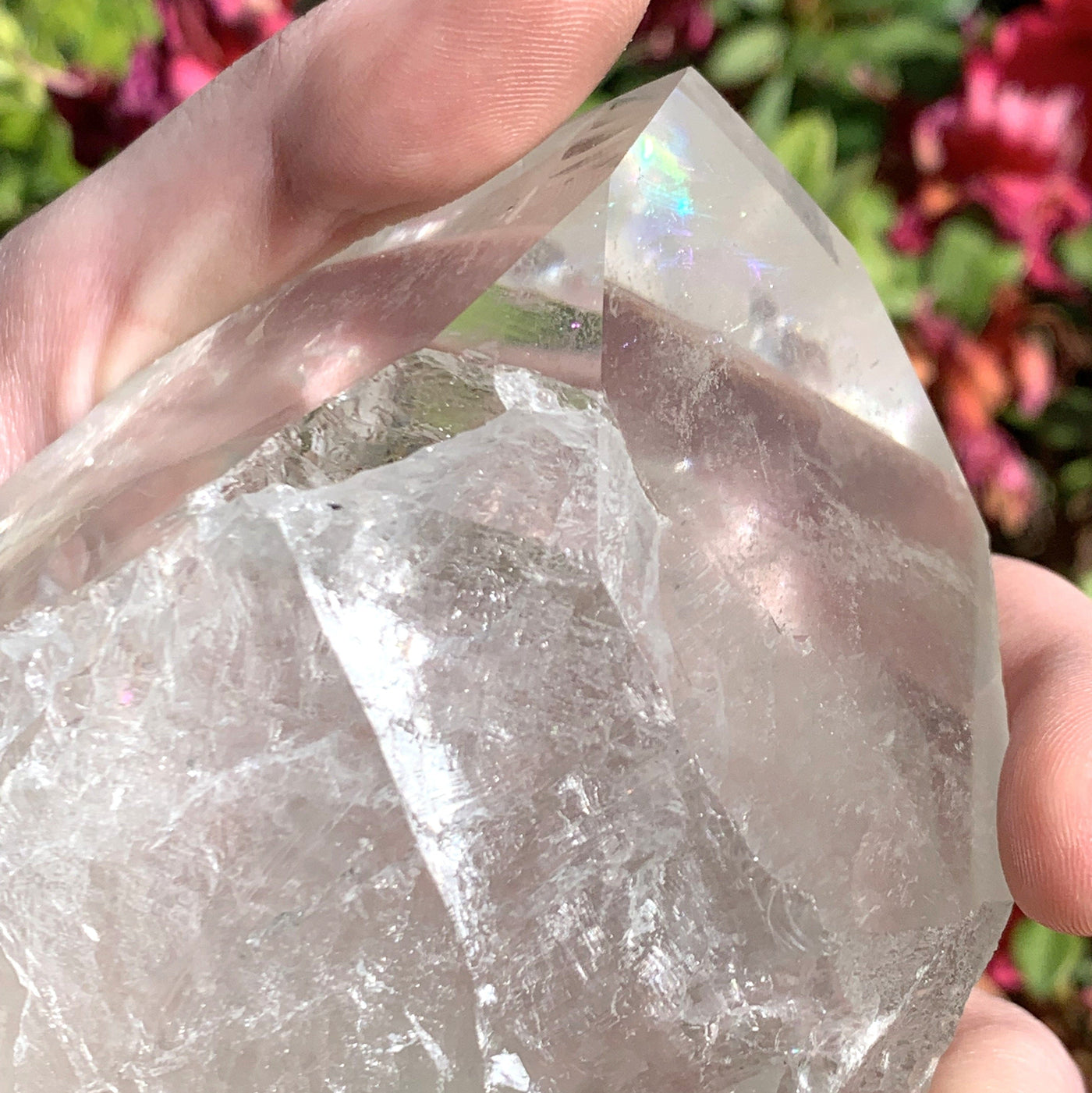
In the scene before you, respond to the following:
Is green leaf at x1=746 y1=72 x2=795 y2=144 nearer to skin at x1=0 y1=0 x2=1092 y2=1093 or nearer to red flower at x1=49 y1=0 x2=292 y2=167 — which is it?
skin at x1=0 y1=0 x2=1092 y2=1093

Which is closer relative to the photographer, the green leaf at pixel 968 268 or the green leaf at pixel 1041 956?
the green leaf at pixel 1041 956

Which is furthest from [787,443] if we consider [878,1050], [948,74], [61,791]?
[948,74]

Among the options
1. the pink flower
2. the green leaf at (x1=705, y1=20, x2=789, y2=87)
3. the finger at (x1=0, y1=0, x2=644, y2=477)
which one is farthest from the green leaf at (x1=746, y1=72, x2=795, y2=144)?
the pink flower

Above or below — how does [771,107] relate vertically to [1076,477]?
above

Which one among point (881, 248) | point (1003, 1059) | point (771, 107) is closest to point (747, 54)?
point (771, 107)

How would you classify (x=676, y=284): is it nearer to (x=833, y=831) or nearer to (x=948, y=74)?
(x=833, y=831)

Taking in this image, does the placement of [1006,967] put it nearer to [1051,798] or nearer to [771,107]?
[1051,798]

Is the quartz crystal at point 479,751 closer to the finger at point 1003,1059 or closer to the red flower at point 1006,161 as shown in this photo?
the finger at point 1003,1059

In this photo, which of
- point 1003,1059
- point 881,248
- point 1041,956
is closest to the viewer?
point 1003,1059

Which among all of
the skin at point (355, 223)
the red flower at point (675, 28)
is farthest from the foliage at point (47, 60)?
the red flower at point (675, 28)
